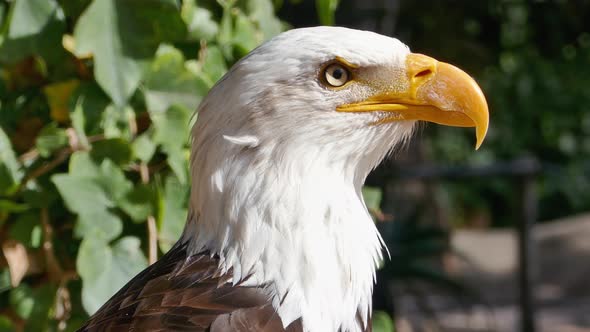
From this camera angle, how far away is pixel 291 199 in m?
1.98

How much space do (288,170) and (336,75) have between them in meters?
0.22

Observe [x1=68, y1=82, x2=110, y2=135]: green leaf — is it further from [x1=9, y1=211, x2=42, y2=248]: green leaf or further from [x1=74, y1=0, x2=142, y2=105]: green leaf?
[x1=9, y1=211, x2=42, y2=248]: green leaf

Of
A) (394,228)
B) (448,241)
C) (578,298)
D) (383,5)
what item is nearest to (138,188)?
(383,5)

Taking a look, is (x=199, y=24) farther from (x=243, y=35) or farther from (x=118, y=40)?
(x=118, y=40)

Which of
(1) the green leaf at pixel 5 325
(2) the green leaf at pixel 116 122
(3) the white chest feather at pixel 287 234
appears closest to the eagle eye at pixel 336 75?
(3) the white chest feather at pixel 287 234

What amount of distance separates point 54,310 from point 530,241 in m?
4.28

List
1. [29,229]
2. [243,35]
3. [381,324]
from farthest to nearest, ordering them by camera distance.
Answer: [381,324] < [243,35] < [29,229]

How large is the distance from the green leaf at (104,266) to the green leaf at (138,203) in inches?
2.9

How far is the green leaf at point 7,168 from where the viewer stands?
90.0 inches

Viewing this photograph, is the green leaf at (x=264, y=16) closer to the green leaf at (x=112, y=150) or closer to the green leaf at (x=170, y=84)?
the green leaf at (x=170, y=84)

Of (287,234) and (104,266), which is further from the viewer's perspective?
(104,266)

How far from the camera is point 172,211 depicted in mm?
2434

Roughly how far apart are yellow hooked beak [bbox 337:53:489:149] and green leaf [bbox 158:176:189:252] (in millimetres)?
588

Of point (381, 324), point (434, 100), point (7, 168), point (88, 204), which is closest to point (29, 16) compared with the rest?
point (7, 168)
